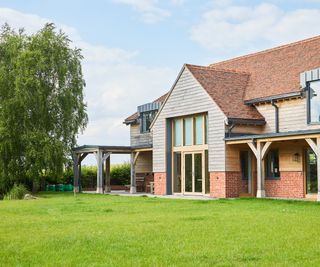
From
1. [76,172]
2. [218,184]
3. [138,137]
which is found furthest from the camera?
[138,137]

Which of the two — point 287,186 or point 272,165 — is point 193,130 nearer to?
point 272,165

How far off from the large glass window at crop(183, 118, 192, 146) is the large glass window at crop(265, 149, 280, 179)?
13.4 feet

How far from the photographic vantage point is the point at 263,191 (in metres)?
21.8

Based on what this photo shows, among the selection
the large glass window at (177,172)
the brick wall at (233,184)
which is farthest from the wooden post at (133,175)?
the brick wall at (233,184)

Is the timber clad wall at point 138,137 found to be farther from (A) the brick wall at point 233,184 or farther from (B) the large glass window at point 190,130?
(A) the brick wall at point 233,184

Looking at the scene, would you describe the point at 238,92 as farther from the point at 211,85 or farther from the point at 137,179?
the point at 137,179

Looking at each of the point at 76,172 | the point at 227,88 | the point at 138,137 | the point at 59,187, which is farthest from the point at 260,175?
the point at 59,187

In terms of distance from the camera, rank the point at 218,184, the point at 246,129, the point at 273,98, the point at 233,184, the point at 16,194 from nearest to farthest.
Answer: the point at 273,98 → the point at 233,184 → the point at 218,184 → the point at 246,129 → the point at 16,194

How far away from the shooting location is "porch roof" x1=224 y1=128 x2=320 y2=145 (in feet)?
63.9

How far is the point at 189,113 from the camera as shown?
2569 cm

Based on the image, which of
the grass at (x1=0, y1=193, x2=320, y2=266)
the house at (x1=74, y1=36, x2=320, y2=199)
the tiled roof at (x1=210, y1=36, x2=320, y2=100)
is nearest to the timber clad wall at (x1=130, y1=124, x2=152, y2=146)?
the house at (x1=74, y1=36, x2=320, y2=199)

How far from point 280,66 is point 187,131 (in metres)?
5.21

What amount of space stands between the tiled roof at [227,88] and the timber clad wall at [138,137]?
23.1 feet

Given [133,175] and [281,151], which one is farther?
[133,175]
